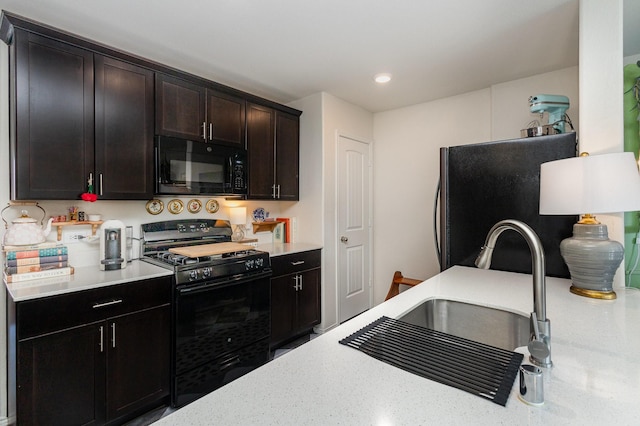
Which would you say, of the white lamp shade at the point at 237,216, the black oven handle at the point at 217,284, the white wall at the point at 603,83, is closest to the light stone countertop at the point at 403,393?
the white wall at the point at 603,83

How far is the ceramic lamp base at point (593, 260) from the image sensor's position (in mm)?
1377

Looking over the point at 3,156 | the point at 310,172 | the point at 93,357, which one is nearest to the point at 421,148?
the point at 310,172

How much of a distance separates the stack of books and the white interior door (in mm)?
2276

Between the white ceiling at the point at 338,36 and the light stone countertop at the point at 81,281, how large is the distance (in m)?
1.57

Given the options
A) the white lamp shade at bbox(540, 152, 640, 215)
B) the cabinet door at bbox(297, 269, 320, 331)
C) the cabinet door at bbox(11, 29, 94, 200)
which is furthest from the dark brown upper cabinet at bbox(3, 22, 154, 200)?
the white lamp shade at bbox(540, 152, 640, 215)

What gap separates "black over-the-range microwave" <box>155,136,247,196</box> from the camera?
2236 mm

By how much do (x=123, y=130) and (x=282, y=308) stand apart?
73.4 inches

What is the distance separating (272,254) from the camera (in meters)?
2.64

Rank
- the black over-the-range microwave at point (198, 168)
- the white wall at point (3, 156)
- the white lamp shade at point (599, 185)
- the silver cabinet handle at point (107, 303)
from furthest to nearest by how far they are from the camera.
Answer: the black over-the-range microwave at point (198, 168) → the white wall at point (3, 156) → the silver cabinet handle at point (107, 303) → the white lamp shade at point (599, 185)

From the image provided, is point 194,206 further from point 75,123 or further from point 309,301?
point 309,301

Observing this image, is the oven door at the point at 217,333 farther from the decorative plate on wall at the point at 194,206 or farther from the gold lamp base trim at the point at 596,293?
the gold lamp base trim at the point at 596,293

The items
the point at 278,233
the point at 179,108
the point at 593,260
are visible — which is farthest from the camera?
the point at 278,233

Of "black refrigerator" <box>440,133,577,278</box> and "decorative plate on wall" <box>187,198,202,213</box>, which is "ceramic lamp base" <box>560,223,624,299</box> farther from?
"decorative plate on wall" <box>187,198,202,213</box>

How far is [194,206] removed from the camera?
2.77m
